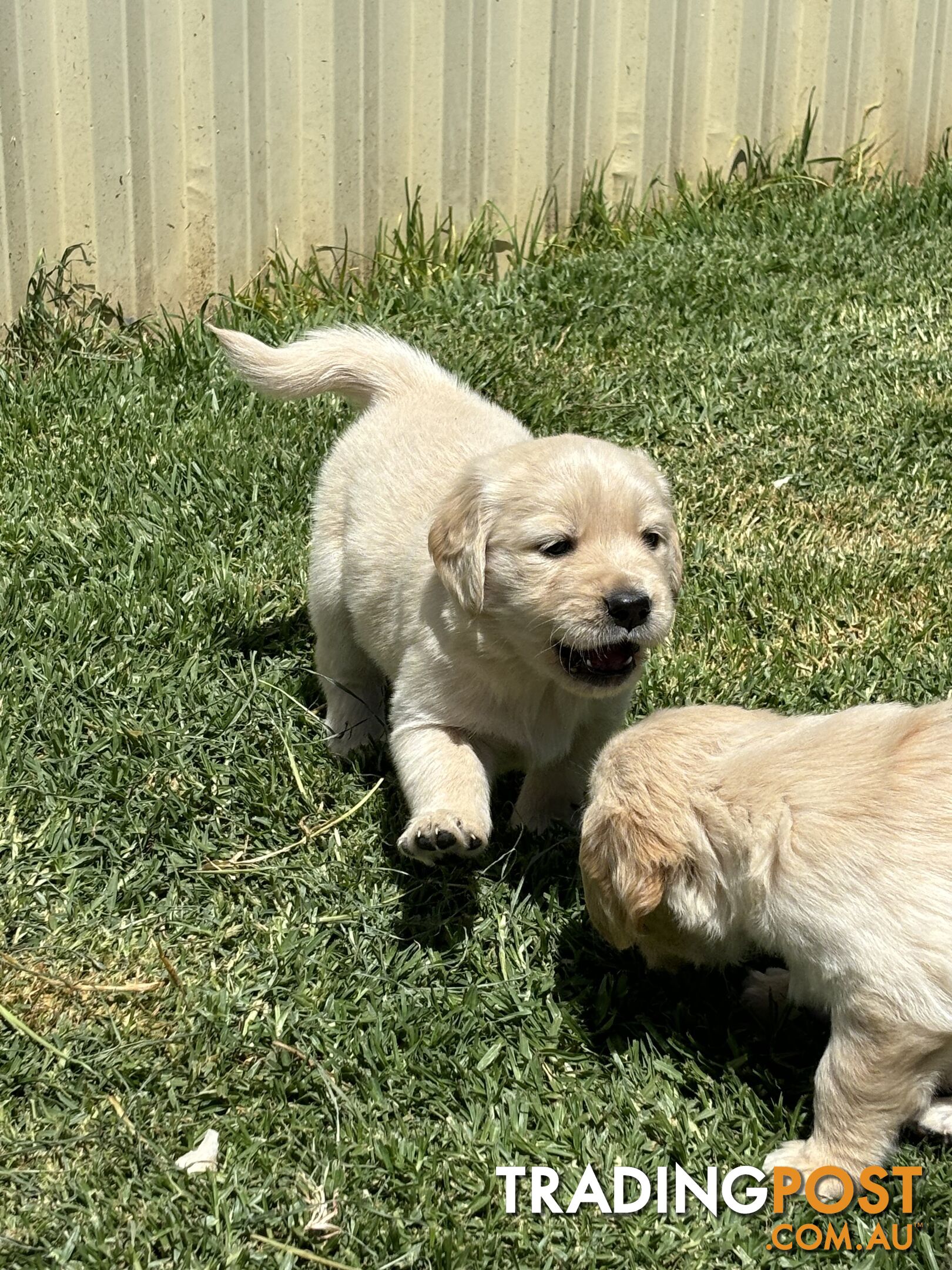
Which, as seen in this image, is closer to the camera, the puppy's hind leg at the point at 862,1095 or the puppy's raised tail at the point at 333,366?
the puppy's hind leg at the point at 862,1095

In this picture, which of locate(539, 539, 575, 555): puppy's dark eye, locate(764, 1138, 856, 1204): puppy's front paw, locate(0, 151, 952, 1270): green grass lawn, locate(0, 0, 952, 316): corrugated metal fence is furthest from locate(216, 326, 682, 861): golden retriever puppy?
locate(0, 0, 952, 316): corrugated metal fence

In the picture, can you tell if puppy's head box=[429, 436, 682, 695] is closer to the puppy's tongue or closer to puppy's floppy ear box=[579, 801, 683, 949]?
the puppy's tongue

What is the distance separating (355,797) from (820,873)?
4.16 ft

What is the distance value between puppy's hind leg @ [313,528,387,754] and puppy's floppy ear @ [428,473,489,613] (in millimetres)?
624

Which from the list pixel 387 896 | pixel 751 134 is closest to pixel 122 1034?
pixel 387 896

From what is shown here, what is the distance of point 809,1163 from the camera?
2.30 m

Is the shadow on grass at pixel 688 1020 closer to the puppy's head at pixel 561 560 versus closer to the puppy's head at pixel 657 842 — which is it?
the puppy's head at pixel 657 842

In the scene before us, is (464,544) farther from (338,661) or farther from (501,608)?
(338,661)

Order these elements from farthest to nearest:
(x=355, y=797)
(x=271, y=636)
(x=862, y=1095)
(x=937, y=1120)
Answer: (x=271, y=636), (x=355, y=797), (x=937, y=1120), (x=862, y=1095)

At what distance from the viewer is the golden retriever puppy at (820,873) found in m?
2.21

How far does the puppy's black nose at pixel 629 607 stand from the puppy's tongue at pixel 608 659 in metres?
0.09

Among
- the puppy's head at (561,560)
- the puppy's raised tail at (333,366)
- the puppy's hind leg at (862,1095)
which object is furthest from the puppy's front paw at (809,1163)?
the puppy's raised tail at (333,366)

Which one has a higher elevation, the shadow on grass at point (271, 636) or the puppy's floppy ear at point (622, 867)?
the puppy's floppy ear at point (622, 867)

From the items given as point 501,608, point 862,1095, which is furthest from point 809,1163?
point 501,608
